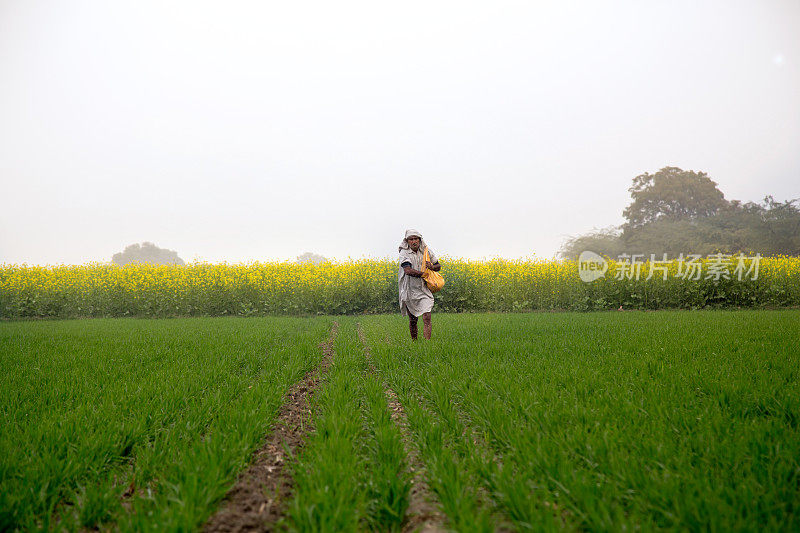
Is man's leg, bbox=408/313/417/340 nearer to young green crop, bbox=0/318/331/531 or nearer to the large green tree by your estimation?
young green crop, bbox=0/318/331/531

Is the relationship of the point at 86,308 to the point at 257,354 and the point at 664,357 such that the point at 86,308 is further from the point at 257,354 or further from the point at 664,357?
the point at 664,357

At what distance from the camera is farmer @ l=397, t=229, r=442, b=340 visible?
732 cm

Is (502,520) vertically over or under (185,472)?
under

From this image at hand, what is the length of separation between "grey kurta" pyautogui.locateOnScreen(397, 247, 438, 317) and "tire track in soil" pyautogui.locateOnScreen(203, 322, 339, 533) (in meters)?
3.74

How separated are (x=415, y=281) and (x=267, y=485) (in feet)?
17.4

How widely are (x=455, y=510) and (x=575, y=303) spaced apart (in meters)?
15.8

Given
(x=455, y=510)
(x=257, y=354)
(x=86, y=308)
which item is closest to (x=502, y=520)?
(x=455, y=510)

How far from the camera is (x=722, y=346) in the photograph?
6.09 m

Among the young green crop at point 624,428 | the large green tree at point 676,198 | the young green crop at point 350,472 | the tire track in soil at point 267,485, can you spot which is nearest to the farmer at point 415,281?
the young green crop at point 624,428

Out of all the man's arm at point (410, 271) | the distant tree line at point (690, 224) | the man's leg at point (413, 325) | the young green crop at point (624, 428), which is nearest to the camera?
the young green crop at point (624, 428)

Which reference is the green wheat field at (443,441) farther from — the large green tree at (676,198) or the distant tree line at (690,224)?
the large green tree at (676,198)

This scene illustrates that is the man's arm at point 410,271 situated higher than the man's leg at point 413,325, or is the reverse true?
the man's arm at point 410,271

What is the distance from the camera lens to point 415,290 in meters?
7.45

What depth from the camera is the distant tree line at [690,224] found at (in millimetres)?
33969
